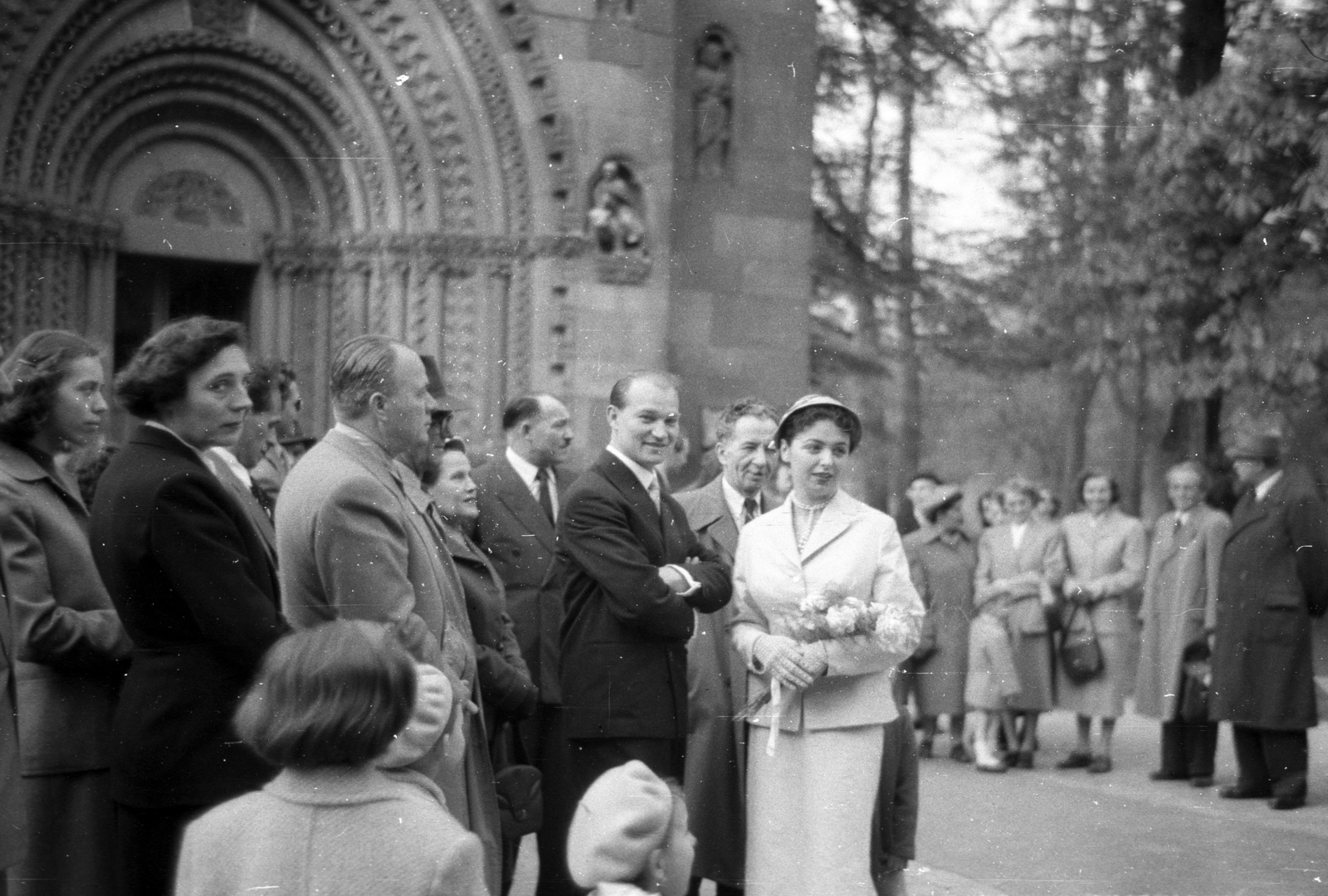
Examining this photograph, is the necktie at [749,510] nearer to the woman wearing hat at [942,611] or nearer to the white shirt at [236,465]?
the white shirt at [236,465]

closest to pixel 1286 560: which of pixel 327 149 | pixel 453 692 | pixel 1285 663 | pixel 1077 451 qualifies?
pixel 1285 663

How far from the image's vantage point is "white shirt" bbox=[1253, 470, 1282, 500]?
873 cm

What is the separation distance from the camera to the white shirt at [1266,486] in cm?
873

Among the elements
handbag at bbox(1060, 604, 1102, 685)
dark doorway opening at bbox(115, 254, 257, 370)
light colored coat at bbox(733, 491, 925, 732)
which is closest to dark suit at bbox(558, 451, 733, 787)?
light colored coat at bbox(733, 491, 925, 732)

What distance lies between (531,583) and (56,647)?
219 cm

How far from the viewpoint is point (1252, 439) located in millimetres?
8852

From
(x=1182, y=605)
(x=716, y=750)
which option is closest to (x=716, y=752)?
(x=716, y=750)

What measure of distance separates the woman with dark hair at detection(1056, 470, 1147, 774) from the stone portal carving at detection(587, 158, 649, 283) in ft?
12.1

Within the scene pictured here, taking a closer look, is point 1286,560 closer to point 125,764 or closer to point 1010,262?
point 125,764

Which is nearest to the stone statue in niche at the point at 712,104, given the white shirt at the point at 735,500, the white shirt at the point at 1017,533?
the white shirt at the point at 1017,533

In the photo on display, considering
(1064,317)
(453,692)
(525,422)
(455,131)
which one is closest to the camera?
(453,692)

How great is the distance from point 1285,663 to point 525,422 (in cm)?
456

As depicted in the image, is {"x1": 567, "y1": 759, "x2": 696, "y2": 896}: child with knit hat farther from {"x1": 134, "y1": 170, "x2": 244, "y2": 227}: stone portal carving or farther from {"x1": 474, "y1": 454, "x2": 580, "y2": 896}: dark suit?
{"x1": 134, "y1": 170, "x2": 244, "y2": 227}: stone portal carving

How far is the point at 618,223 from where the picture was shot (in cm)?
1202
